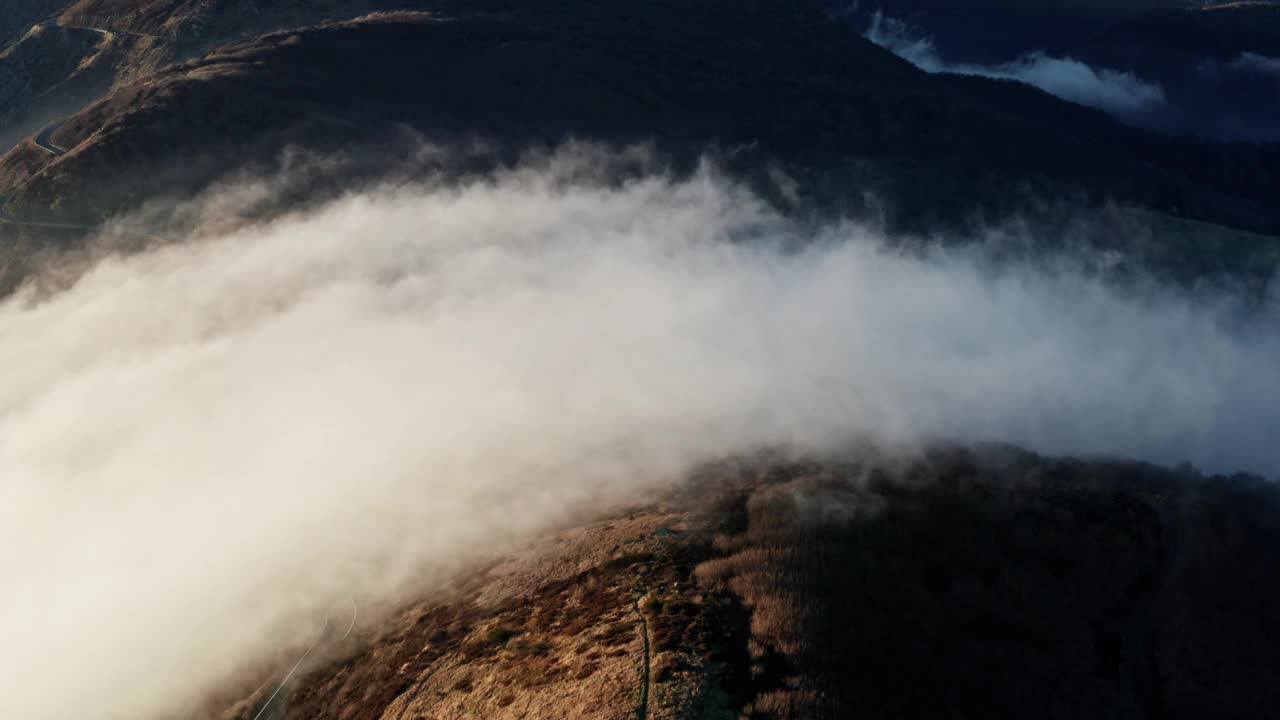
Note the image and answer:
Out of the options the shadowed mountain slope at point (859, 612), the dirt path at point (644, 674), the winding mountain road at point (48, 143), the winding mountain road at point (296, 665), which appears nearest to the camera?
the dirt path at point (644, 674)

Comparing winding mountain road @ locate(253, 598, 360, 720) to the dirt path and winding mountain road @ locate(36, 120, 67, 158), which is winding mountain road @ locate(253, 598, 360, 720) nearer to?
the dirt path

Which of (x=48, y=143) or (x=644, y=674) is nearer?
(x=644, y=674)

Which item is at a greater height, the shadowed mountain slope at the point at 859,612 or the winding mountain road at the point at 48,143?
the winding mountain road at the point at 48,143

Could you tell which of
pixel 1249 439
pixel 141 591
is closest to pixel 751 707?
pixel 141 591

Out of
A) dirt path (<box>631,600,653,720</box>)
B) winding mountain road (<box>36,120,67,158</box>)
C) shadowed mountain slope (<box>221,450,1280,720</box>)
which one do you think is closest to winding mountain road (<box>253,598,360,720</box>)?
shadowed mountain slope (<box>221,450,1280,720</box>)

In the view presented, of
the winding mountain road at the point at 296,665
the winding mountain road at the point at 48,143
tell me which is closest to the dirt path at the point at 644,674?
the winding mountain road at the point at 296,665

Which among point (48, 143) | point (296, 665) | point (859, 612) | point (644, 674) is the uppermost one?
point (48, 143)

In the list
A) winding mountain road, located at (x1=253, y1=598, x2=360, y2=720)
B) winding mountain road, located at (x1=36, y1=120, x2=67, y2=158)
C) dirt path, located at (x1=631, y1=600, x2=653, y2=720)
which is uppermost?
winding mountain road, located at (x1=36, y1=120, x2=67, y2=158)

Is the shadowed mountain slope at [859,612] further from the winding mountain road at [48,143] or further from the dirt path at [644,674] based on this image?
the winding mountain road at [48,143]

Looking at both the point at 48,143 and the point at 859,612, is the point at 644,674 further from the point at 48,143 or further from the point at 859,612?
the point at 48,143

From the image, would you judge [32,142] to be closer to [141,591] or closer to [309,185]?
[309,185]

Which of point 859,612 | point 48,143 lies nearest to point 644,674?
point 859,612
